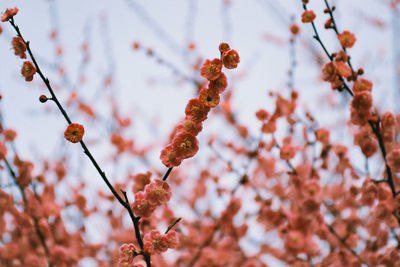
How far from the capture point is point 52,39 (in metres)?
6.25

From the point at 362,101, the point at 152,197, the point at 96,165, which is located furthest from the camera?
the point at 362,101

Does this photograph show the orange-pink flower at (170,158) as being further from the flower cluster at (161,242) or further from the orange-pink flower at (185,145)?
the flower cluster at (161,242)

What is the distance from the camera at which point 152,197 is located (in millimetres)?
1895

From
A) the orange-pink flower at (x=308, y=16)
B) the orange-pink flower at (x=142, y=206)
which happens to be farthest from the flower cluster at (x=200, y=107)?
the orange-pink flower at (x=308, y=16)

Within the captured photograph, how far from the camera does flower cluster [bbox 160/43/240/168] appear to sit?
174cm

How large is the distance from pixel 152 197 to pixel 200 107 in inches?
24.0

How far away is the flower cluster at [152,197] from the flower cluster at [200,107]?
0.18m

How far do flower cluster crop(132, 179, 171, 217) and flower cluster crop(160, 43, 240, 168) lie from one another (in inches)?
7.0

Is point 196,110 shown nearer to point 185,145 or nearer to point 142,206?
point 185,145

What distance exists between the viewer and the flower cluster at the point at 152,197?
74.4 inches

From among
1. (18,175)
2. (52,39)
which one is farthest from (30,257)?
(52,39)

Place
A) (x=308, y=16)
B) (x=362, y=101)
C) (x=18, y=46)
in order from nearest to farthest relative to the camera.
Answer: (x=18, y=46) < (x=362, y=101) < (x=308, y=16)

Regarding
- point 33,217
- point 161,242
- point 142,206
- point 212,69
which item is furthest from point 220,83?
point 33,217

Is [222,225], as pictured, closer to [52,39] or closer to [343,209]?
[343,209]
